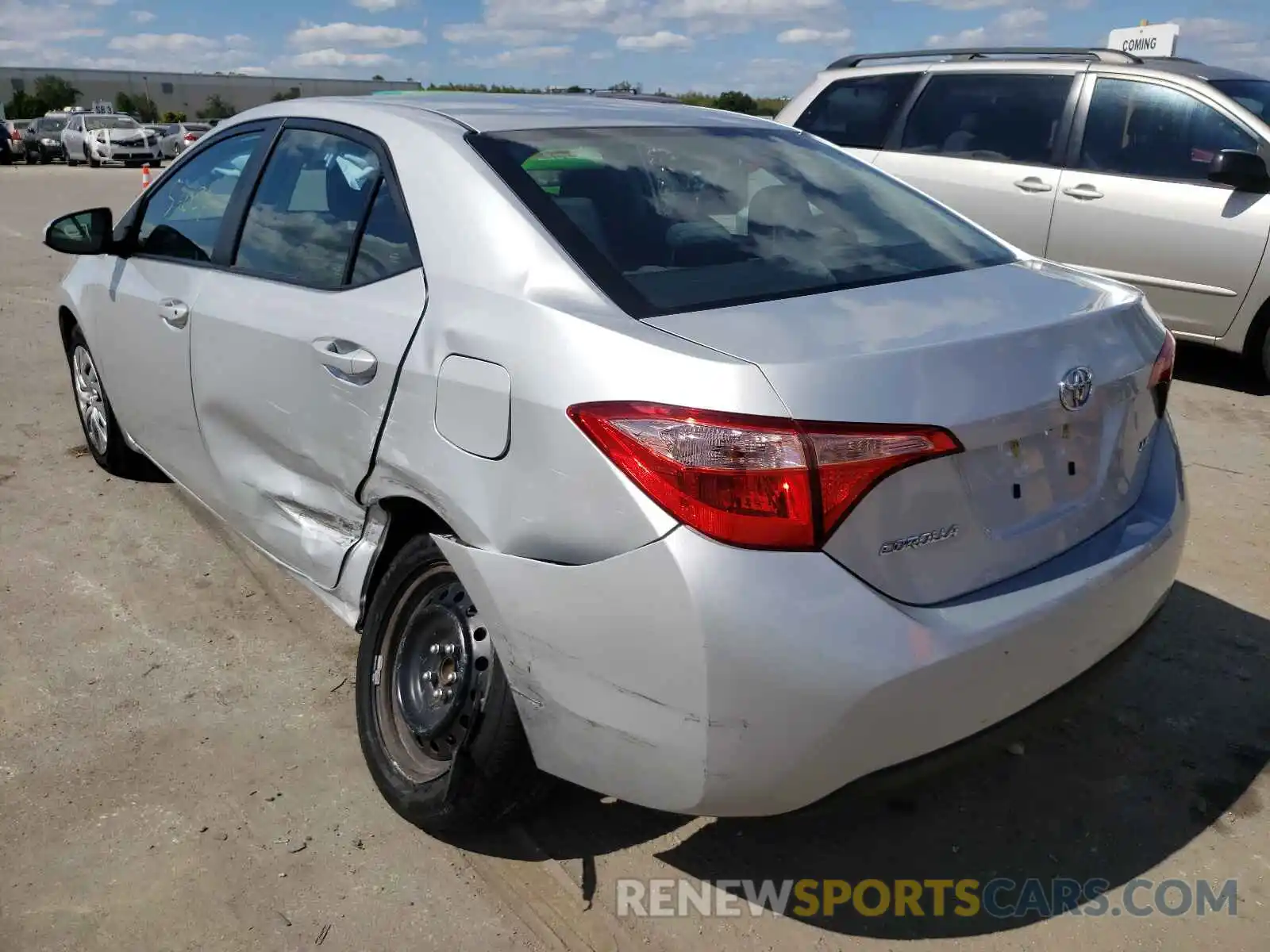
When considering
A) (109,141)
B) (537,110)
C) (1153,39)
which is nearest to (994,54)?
(537,110)

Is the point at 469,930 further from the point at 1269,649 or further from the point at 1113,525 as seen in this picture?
the point at 1269,649

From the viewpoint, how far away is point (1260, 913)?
7.86ft

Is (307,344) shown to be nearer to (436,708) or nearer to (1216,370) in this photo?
(436,708)

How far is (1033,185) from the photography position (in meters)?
6.94

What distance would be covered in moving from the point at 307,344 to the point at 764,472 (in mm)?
1415

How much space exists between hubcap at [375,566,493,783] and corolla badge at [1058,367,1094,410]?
1304mm

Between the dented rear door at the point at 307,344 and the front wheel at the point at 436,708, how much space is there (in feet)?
0.87

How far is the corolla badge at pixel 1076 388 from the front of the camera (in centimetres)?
217


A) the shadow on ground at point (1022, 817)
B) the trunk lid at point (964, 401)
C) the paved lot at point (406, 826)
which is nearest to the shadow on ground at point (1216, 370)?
the paved lot at point (406, 826)

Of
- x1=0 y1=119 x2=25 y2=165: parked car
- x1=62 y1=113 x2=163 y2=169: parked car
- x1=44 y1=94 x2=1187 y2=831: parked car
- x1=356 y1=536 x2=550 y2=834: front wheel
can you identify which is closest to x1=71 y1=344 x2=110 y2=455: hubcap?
x1=44 y1=94 x2=1187 y2=831: parked car

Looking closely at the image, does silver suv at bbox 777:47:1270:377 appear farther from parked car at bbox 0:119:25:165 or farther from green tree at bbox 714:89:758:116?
parked car at bbox 0:119:25:165

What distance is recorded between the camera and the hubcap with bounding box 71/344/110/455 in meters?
4.82

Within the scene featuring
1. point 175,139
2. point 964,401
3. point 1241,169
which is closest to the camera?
point 964,401

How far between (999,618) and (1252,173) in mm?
5195
